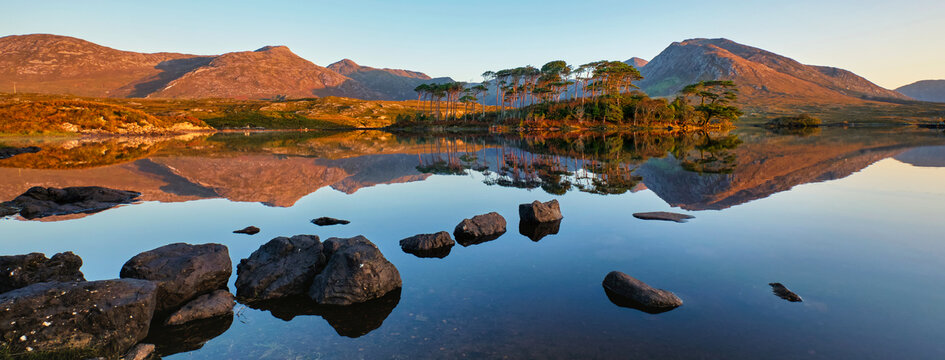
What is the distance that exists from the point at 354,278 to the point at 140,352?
4394 millimetres

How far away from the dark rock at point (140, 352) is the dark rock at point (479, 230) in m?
9.48

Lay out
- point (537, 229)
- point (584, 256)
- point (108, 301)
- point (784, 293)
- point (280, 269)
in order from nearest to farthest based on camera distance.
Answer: point (108, 301) → point (784, 293) → point (280, 269) → point (584, 256) → point (537, 229)

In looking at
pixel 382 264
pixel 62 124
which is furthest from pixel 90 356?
pixel 62 124

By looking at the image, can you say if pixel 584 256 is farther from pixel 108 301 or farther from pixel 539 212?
pixel 108 301

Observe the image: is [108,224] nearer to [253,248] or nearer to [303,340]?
[253,248]

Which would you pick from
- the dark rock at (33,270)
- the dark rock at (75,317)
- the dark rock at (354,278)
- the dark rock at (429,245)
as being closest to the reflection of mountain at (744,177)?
the dark rock at (429,245)

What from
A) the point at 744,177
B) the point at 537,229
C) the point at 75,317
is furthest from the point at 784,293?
the point at 744,177

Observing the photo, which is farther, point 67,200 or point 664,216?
point 67,200

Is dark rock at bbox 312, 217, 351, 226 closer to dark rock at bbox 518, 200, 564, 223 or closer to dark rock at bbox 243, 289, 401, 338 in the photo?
dark rock at bbox 243, 289, 401, 338

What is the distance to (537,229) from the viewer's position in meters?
16.8

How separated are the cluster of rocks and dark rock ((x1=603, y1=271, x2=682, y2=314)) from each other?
31.7ft

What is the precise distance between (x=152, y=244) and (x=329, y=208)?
24.6 feet

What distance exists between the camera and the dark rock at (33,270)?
9617 millimetres

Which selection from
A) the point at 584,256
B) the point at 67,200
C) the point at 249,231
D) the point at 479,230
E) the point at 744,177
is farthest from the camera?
the point at 744,177
